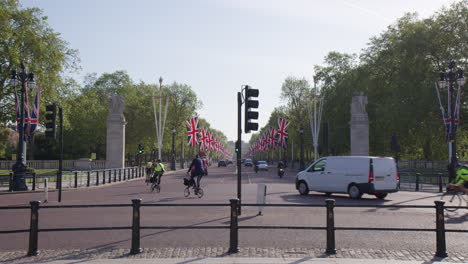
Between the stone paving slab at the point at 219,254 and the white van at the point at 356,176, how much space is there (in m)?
11.6

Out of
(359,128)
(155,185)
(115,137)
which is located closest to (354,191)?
(155,185)

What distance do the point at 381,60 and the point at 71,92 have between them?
36.7 meters

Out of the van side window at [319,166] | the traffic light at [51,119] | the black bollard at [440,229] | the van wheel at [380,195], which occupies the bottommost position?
the van wheel at [380,195]

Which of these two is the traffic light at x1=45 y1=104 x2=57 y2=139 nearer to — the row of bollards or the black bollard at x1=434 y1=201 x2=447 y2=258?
the row of bollards

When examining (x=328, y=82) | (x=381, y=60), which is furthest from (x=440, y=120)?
(x=328, y=82)

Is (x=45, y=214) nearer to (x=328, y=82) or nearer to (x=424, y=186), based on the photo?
(x=424, y=186)

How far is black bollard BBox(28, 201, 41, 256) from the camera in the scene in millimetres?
8034

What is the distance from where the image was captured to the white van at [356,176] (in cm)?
2016

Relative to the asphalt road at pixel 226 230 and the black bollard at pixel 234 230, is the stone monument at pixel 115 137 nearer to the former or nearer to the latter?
the asphalt road at pixel 226 230

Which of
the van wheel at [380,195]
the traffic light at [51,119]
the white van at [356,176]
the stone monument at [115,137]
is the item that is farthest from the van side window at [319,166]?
the stone monument at [115,137]

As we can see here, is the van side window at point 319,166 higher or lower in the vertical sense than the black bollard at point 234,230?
higher

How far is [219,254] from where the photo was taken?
8305 mm

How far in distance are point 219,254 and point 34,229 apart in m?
3.27

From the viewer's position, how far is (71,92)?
161 ft
